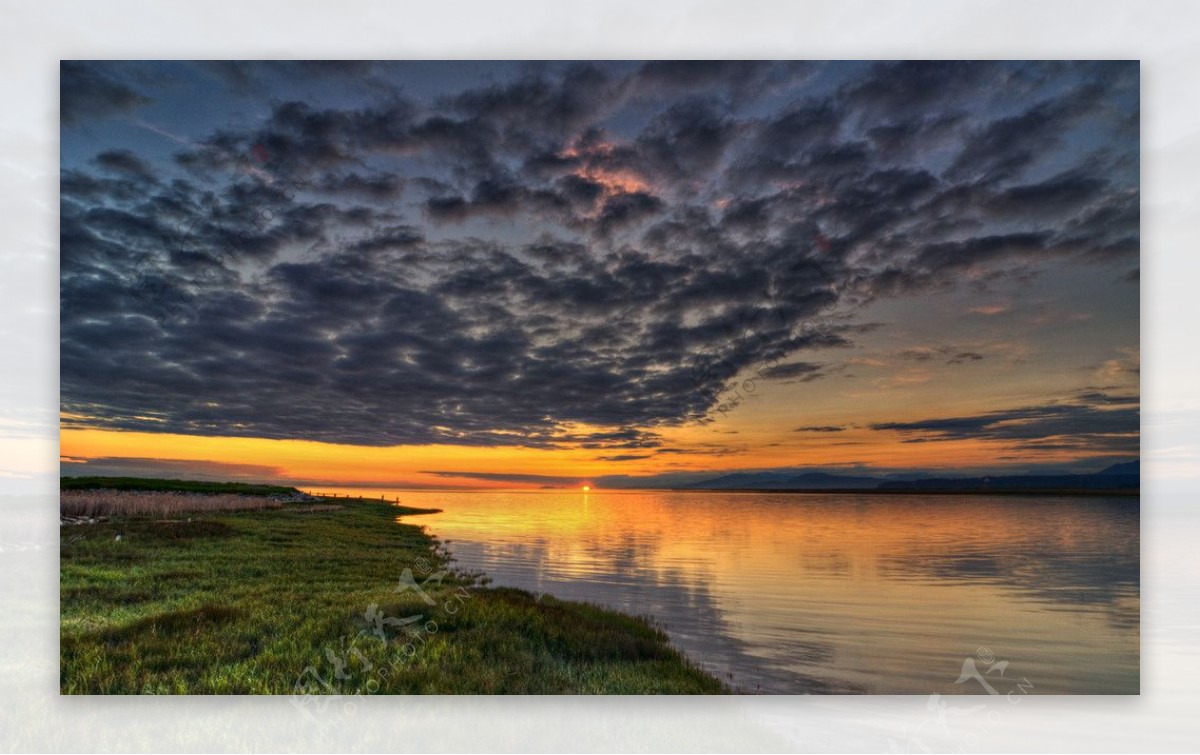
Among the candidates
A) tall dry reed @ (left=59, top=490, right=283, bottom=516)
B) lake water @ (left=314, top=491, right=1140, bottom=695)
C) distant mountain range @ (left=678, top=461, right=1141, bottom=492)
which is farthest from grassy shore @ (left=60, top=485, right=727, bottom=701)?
distant mountain range @ (left=678, top=461, right=1141, bottom=492)

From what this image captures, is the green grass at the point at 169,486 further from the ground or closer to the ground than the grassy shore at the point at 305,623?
further from the ground

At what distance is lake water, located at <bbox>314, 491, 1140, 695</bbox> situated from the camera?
8.89 metres

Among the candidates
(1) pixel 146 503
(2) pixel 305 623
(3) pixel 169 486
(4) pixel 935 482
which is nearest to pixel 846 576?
(4) pixel 935 482

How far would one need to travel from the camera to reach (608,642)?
9.34 meters

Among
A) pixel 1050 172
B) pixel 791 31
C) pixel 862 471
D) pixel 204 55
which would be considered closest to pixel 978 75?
pixel 1050 172

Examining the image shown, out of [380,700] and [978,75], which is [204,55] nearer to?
[380,700]

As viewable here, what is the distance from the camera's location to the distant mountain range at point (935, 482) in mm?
9031

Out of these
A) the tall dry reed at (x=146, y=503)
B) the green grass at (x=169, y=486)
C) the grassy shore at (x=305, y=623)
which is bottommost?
the grassy shore at (x=305, y=623)

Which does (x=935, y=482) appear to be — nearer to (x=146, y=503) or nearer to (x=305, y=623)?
(x=305, y=623)

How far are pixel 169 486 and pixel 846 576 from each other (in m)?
8.96

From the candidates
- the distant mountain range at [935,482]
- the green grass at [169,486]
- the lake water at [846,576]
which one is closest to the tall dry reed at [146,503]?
the green grass at [169,486]

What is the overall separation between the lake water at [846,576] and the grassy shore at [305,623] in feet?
1.91

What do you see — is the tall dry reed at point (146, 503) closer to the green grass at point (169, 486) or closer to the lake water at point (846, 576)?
the green grass at point (169, 486)

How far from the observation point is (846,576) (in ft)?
32.4
